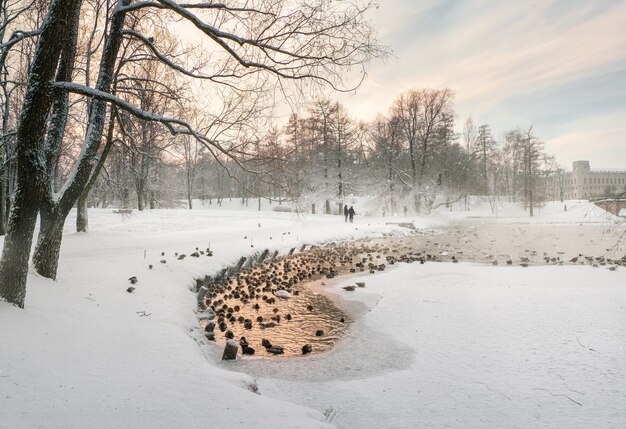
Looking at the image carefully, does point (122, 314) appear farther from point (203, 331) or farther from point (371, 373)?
point (371, 373)

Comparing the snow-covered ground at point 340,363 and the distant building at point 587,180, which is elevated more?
the distant building at point 587,180

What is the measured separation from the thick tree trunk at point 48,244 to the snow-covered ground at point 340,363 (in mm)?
278

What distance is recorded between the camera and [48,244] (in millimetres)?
5961

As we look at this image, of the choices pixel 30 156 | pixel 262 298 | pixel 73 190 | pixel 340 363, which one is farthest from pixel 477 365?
pixel 73 190

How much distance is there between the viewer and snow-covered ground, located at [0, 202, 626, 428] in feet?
9.78

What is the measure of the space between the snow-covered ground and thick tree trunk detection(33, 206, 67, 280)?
28cm

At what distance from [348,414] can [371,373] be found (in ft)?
3.65

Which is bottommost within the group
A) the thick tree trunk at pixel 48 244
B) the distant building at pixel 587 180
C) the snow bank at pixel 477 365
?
the snow bank at pixel 477 365

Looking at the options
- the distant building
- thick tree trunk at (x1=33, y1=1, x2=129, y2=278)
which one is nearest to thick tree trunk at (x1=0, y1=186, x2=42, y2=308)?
thick tree trunk at (x1=33, y1=1, x2=129, y2=278)

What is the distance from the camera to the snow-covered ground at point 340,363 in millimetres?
2980

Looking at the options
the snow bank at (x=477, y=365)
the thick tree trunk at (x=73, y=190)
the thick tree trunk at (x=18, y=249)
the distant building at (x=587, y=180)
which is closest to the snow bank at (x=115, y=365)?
the thick tree trunk at (x=18, y=249)

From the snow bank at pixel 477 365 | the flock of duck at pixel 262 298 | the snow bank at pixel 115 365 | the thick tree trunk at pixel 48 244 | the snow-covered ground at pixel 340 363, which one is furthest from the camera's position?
the flock of duck at pixel 262 298

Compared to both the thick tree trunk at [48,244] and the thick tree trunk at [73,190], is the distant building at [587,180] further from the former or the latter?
the thick tree trunk at [48,244]

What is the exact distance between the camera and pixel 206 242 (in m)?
14.4
